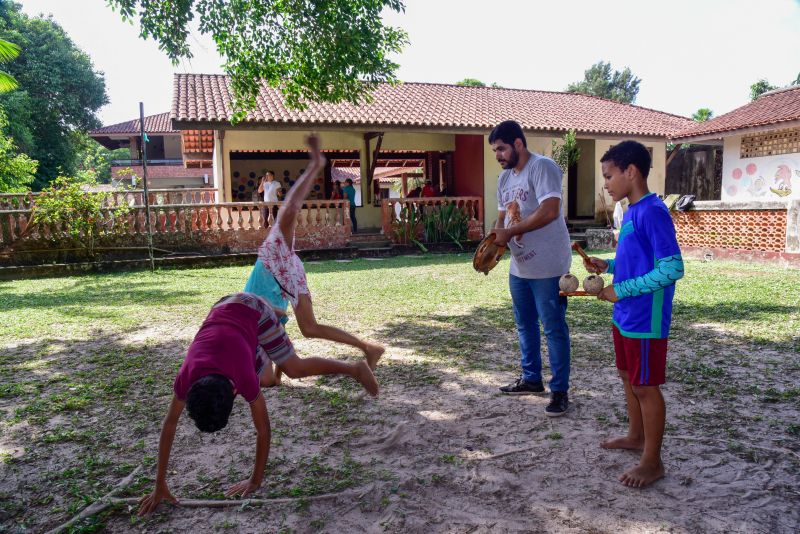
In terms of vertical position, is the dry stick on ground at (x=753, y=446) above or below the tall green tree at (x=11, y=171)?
below

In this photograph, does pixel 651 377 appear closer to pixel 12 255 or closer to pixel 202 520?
pixel 202 520

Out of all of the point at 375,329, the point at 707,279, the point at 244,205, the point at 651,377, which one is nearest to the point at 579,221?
the point at 707,279

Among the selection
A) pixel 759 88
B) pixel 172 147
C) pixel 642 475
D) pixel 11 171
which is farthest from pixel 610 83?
pixel 642 475

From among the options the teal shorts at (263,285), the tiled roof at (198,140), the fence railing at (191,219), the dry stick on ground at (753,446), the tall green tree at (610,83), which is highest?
the tall green tree at (610,83)

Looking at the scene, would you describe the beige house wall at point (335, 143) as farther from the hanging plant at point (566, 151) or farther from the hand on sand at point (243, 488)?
the hand on sand at point (243, 488)

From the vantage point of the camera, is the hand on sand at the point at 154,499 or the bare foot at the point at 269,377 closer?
the hand on sand at the point at 154,499

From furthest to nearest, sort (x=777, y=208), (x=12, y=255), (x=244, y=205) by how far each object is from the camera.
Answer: (x=244, y=205)
(x=12, y=255)
(x=777, y=208)

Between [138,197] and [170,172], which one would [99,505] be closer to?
[138,197]

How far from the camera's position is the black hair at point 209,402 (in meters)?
2.27

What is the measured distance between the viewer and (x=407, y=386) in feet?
14.1

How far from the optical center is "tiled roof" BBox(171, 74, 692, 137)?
14.5 m

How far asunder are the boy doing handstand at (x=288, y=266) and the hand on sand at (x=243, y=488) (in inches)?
37.8

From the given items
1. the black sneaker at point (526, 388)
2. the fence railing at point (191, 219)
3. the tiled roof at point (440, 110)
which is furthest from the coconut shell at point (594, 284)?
the fence railing at point (191, 219)

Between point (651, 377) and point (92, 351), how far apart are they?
511 centimetres
